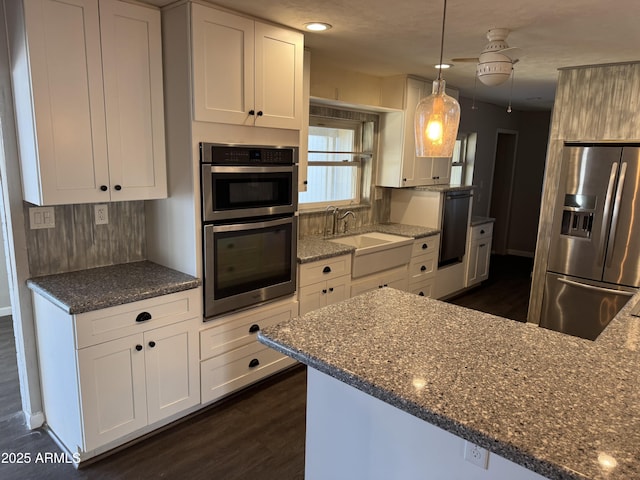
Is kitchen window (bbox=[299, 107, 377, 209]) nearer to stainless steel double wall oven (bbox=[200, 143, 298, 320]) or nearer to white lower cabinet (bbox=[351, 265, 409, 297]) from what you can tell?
white lower cabinet (bbox=[351, 265, 409, 297])

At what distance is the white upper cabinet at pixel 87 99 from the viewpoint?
206cm

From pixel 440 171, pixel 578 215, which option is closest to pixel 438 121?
pixel 578 215

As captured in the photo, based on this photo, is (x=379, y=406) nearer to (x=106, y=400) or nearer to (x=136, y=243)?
(x=106, y=400)

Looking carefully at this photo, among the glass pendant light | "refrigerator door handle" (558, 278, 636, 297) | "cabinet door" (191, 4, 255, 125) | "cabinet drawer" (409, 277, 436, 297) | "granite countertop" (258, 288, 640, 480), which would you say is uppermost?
"cabinet door" (191, 4, 255, 125)

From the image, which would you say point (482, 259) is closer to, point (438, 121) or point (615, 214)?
point (615, 214)

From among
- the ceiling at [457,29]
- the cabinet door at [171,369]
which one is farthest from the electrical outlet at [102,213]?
the ceiling at [457,29]

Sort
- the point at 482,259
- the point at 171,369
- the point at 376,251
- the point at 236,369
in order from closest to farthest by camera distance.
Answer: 1. the point at 171,369
2. the point at 236,369
3. the point at 376,251
4. the point at 482,259

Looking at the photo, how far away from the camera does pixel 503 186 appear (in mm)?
7254

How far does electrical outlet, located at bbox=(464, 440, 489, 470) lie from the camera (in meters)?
1.23

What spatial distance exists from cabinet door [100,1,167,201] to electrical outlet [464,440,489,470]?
2047 millimetres

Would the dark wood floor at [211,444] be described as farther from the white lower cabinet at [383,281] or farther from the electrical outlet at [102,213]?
the electrical outlet at [102,213]

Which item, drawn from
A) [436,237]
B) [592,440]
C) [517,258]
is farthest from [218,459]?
[517,258]

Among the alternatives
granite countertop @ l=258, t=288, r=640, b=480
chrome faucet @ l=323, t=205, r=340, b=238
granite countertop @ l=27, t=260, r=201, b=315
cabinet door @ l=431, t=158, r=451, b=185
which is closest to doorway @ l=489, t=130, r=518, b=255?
cabinet door @ l=431, t=158, r=451, b=185

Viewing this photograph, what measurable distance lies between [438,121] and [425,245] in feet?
9.55
